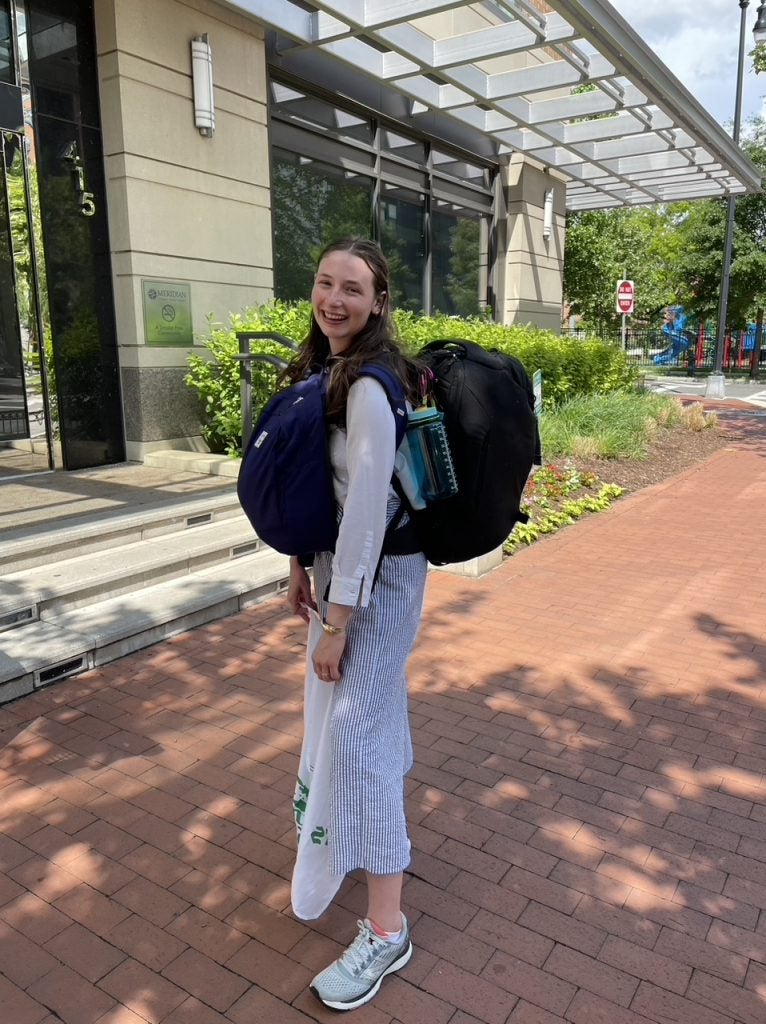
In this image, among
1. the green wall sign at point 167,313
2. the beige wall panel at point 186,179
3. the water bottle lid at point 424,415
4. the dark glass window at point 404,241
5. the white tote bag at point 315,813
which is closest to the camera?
the water bottle lid at point 424,415

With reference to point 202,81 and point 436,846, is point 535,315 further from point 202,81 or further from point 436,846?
point 436,846

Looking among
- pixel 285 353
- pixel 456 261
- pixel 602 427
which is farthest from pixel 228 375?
pixel 456 261

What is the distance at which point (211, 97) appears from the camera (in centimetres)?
785

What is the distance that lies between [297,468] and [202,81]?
23.8ft

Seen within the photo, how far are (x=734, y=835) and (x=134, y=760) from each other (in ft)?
7.74

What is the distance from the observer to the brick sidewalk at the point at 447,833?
2184 millimetres

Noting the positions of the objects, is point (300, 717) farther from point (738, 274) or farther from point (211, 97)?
point (738, 274)

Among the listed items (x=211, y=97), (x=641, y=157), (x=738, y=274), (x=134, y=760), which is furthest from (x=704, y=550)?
(x=738, y=274)

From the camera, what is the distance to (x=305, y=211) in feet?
34.0

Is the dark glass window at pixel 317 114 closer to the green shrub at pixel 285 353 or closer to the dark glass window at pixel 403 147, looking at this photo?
the dark glass window at pixel 403 147

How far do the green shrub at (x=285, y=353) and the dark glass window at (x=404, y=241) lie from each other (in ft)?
3.80

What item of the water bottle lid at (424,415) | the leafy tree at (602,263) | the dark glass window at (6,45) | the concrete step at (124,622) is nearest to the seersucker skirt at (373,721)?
the water bottle lid at (424,415)

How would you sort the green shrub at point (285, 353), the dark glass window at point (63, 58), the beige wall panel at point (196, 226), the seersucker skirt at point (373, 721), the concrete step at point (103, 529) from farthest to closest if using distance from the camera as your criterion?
the green shrub at point (285, 353)
the beige wall panel at point (196, 226)
the dark glass window at point (63, 58)
the concrete step at point (103, 529)
the seersucker skirt at point (373, 721)

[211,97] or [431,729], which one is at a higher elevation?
[211,97]
